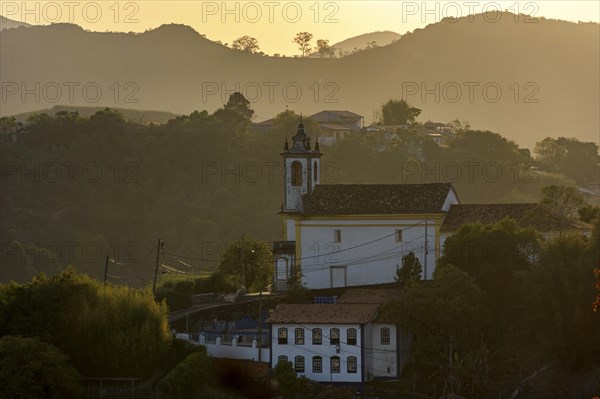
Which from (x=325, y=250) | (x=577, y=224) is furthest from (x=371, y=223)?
(x=577, y=224)

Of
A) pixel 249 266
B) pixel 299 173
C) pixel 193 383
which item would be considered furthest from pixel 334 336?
pixel 299 173

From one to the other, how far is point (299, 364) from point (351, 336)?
1.79 meters

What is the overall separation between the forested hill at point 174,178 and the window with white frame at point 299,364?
4569cm

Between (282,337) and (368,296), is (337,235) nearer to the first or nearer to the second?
(368,296)

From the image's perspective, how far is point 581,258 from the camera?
4844 cm

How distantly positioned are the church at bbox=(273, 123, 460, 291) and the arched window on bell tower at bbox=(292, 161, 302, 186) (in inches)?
50.9

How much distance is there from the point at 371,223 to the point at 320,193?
9.03 ft

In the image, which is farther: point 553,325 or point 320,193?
point 320,193

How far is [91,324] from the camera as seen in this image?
160ft

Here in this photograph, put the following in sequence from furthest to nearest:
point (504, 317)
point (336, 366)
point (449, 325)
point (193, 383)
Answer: point (504, 317) < point (336, 366) < point (449, 325) < point (193, 383)

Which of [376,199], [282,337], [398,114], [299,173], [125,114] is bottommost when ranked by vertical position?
[282,337]

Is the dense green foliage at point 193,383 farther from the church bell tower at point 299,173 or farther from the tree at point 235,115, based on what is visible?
the tree at point 235,115

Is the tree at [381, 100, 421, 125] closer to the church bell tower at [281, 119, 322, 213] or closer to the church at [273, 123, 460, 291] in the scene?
the church bell tower at [281, 119, 322, 213]

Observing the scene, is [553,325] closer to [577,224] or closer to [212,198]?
[577,224]
